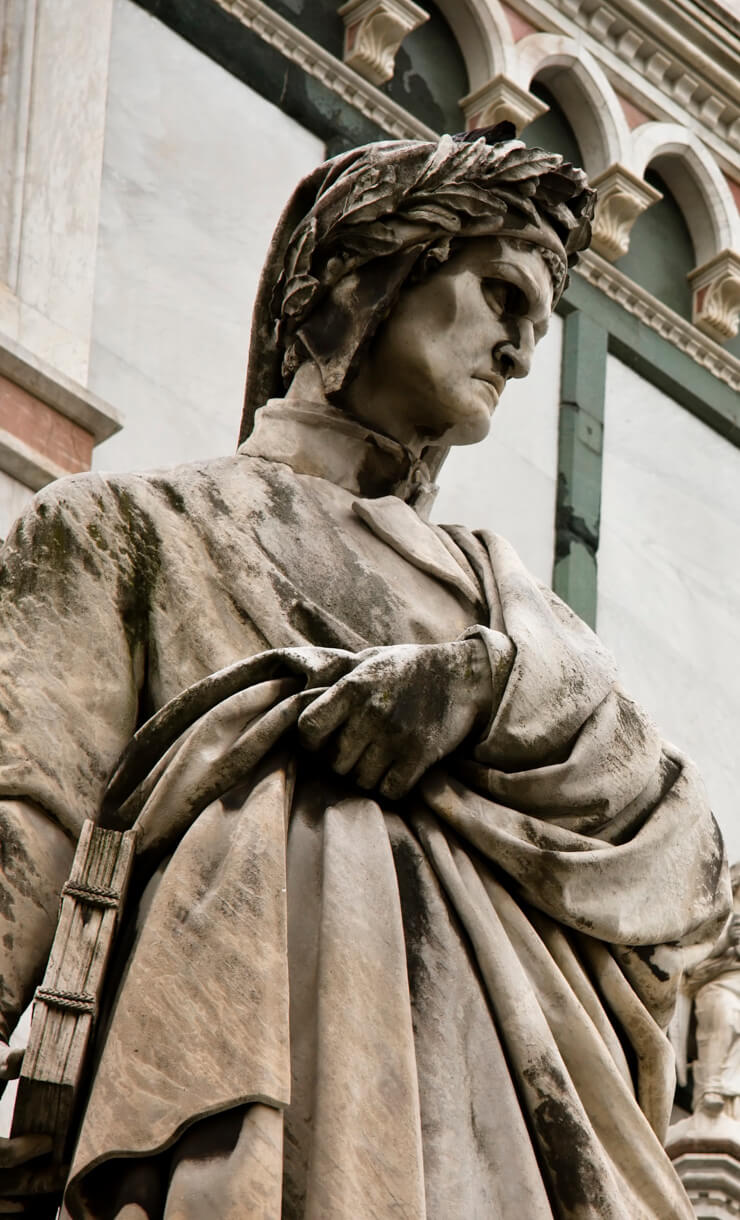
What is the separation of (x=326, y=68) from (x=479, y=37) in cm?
69

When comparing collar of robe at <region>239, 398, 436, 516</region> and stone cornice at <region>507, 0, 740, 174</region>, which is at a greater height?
stone cornice at <region>507, 0, 740, 174</region>

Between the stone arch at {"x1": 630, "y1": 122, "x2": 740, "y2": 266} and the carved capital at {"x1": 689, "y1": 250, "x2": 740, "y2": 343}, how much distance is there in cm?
5

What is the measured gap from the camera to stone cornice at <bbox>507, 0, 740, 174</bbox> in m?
8.93

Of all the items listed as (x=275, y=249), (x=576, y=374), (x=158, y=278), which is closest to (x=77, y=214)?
(x=158, y=278)

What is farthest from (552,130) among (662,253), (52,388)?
(52,388)

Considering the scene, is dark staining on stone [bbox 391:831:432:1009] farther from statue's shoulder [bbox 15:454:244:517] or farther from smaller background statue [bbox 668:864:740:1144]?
smaller background statue [bbox 668:864:740:1144]

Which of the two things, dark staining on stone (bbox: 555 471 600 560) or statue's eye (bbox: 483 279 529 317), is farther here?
dark staining on stone (bbox: 555 471 600 560)

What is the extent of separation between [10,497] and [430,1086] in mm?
2984

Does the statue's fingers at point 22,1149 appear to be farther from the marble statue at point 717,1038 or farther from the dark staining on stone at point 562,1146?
the marble statue at point 717,1038

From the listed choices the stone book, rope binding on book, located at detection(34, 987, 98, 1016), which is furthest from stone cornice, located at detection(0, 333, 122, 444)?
rope binding on book, located at detection(34, 987, 98, 1016)

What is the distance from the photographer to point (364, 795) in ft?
12.1

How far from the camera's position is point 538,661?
3.82m

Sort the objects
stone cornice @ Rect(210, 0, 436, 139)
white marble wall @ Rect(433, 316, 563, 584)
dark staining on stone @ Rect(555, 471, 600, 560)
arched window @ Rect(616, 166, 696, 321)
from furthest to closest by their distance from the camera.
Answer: arched window @ Rect(616, 166, 696, 321) → dark staining on stone @ Rect(555, 471, 600, 560) → stone cornice @ Rect(210, 0, 436, 139) → white marble wall @ Rect(433, 316, 563, 584)

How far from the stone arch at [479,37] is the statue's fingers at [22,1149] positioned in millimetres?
5420
